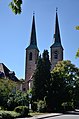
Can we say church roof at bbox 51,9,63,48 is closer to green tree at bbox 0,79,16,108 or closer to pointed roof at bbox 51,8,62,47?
pointed roof at bbox 51,8,62,47

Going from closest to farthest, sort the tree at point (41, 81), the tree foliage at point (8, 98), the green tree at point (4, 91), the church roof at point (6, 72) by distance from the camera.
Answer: the tree foliage at point (8, 98)
the green tree at point (4, 91)
the tree at point (41, 81)
the church roof at point (6, 72)

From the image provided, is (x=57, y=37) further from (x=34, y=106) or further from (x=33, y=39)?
(x=34, y=106)

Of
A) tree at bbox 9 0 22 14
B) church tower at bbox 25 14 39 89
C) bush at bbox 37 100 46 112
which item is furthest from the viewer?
church tower at bbox 25 14 39 89

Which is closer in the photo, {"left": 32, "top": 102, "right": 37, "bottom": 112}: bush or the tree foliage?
the tree foliage

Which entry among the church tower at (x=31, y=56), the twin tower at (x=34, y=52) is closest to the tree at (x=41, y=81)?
the twin tower at (x=34, y=52)

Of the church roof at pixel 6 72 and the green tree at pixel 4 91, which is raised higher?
the church roof at pixel 6 72

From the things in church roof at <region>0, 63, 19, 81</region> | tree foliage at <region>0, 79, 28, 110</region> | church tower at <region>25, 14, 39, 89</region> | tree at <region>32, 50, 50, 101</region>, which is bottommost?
tree foliage at <region>0, 79, 28, 110</region>

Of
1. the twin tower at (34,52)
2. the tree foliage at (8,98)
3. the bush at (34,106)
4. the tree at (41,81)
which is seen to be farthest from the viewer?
the twin tower at (34,52)

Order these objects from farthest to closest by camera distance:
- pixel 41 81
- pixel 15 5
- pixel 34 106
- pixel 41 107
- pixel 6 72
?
1. pixel 6 72
2. pixel 41 81
3. pixel 34 106
4. pixel 41 107
5. pixel 15 5

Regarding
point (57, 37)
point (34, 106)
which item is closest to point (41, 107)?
point (34, 106)

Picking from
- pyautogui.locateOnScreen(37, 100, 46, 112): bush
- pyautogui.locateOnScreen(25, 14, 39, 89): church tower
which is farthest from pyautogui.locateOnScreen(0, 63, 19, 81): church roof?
pyautogui.locateOnScreen(37, 100, 46, 112): bush

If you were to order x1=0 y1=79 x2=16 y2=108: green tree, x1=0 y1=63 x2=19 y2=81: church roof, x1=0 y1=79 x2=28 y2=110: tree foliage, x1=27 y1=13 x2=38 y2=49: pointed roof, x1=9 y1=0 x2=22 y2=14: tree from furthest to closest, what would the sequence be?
1. x1=27 y1=13 x2=38 y2=49: pointed roof
2. x1=0 y1=63 x2=19 y2=81: church roof
3. x1=0 y1=79 x2=16 y2=108: green tree
4. x1=0 y1=79 x2=28 y2=110: tree foliage
5. x1=9 y1=0 x2=22 y2=14: tree

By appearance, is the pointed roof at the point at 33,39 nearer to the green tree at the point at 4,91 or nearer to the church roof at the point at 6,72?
the church roof at the point at 6,72

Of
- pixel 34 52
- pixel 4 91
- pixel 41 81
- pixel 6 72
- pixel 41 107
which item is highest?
pixel 34 52
